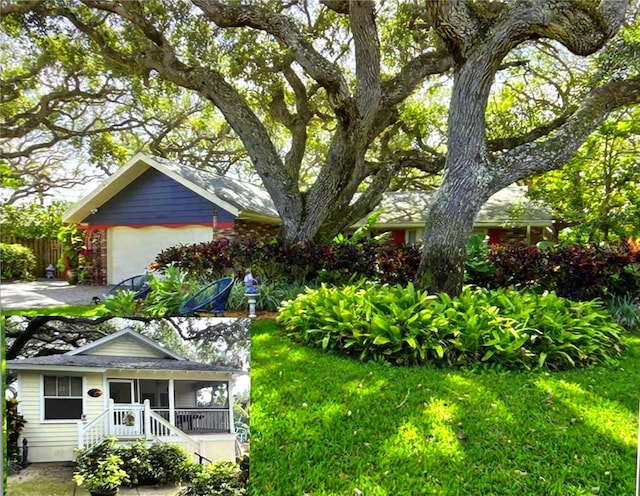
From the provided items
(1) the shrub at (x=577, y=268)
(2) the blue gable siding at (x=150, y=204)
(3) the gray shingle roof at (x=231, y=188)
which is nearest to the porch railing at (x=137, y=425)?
(2) the blue gable siding at (x=150, y=204)

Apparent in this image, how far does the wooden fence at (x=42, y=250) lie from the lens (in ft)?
4.62

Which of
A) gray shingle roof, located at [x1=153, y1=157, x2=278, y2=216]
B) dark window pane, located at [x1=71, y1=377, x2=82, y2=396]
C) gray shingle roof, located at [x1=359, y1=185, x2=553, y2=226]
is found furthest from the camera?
gray shingle roof, located at [x1=359, y1=185, x2=553, y2=226]

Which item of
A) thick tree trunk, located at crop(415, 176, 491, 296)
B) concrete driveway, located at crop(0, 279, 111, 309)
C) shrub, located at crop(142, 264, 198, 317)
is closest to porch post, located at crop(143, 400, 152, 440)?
shrub, located at crop(142, 264, 198, 317)

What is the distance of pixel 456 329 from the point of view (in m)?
1.63

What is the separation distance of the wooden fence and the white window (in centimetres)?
39

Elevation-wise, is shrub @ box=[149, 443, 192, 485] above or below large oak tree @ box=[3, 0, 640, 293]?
below

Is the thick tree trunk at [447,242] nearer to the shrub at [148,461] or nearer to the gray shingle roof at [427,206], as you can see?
the gray shingle roof at [427,206]

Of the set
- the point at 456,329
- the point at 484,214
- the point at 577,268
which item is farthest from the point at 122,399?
the point at 577,268

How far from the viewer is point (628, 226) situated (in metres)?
1.57

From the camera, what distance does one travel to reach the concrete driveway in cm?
144

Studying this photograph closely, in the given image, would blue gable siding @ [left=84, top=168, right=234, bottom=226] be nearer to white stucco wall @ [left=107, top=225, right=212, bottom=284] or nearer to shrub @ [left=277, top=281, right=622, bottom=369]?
white stucco wall @ [left=107, top=225, right=212, bottom=284]

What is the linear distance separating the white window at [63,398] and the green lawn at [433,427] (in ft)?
2.03

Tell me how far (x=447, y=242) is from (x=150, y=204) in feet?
4.09

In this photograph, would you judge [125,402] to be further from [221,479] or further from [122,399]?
[221,479]
